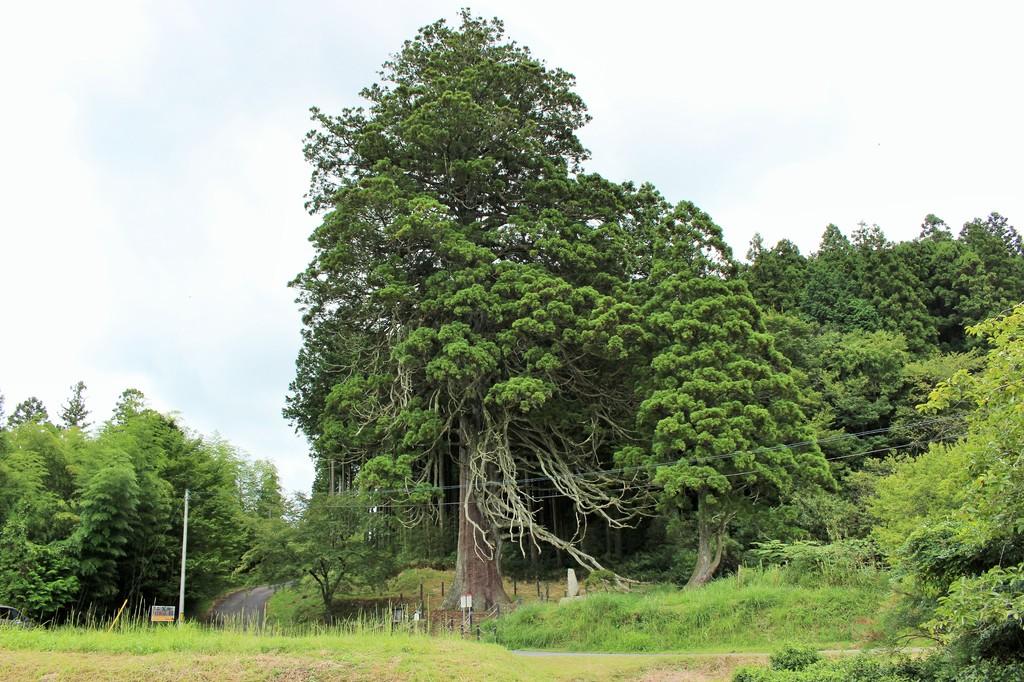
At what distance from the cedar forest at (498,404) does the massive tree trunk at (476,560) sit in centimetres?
9

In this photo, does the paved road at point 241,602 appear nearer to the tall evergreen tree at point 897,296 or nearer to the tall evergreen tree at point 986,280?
the tall evergreen tree at point 897,296

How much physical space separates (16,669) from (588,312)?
662 inches

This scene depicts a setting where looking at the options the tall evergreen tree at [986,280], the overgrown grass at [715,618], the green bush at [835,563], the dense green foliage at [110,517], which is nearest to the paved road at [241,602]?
the dense green foliage at [110,517]

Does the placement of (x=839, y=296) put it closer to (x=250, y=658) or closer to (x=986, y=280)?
(x=986, y=280)

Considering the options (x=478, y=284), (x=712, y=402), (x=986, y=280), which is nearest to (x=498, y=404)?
(x=478, y=284)

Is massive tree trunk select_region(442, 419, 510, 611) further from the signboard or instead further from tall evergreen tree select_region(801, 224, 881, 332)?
tall evergreen tree select_region(801, 224, 881, 332)

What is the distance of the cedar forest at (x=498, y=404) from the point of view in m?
21.3

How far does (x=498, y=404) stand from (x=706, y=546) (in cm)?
735

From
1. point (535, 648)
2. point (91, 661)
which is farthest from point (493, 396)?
point (91, 661)

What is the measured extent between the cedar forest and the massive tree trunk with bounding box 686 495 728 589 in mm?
93

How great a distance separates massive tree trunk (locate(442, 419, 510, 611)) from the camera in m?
23.4

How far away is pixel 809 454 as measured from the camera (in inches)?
830

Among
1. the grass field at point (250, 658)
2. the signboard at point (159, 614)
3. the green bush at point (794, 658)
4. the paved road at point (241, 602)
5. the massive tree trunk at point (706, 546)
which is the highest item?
the massive tree trunk at point (706, 546)

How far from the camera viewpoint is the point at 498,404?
2373cm
